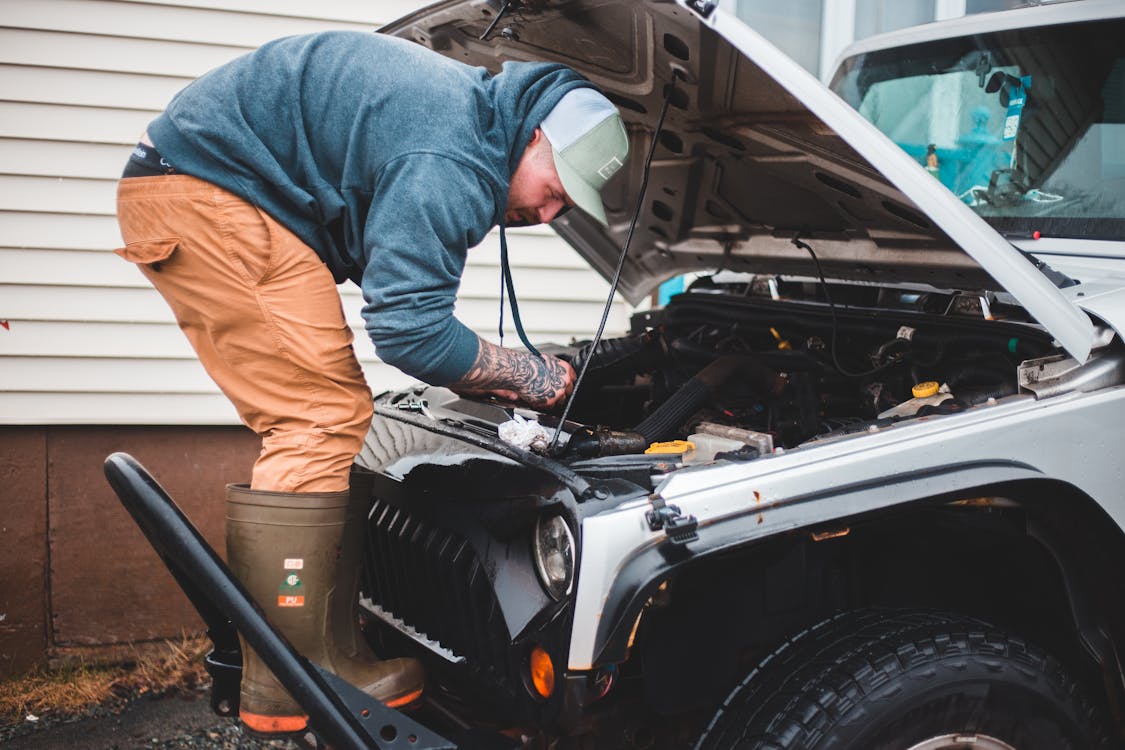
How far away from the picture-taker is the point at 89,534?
14.1ft

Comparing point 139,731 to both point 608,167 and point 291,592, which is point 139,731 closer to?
→ point 291,592

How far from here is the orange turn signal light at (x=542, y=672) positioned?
192cm

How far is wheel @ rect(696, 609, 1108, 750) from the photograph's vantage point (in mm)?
1941

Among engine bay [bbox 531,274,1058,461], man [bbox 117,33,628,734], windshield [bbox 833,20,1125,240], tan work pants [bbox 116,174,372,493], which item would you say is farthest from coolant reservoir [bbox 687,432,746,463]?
windshield [bbox 833,20,1125,240]

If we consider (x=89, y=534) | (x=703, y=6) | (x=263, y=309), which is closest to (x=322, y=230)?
(x=263, y=309)

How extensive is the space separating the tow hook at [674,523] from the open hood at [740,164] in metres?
0.84

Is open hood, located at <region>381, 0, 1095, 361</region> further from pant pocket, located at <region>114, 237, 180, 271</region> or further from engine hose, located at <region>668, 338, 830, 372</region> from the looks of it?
pant pocket, located at <region>114, 237, 180, 271</region>

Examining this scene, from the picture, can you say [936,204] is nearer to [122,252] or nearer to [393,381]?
[122,252]

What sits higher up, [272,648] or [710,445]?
[710,445]

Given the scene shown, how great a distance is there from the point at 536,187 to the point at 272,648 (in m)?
1.22

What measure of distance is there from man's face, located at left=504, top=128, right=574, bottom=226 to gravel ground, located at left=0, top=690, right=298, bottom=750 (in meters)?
2.13

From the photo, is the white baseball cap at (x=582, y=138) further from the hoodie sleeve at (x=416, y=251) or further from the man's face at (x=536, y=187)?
the hoodie sleeve at (x=416, y=251)

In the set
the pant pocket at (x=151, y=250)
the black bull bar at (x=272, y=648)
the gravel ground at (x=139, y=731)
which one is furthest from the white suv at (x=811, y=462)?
the gravel ground at (x=139, y=731)

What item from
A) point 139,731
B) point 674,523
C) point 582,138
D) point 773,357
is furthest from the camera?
point 139,731
